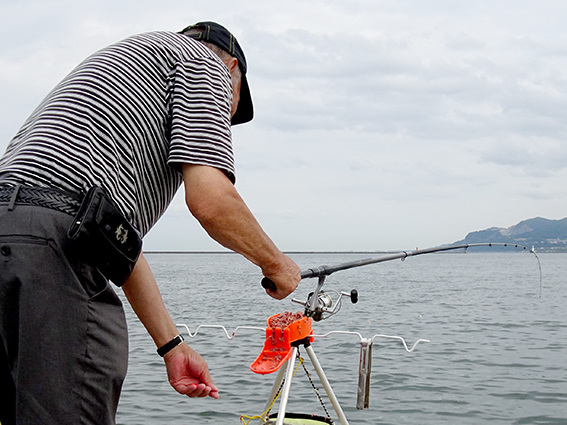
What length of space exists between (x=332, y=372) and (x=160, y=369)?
2.91 m

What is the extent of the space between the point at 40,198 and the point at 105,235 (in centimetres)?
17

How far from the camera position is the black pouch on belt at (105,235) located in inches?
56.7

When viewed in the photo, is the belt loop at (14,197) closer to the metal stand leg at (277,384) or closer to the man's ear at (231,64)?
the man's ear at (231,64)

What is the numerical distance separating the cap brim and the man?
0.17m

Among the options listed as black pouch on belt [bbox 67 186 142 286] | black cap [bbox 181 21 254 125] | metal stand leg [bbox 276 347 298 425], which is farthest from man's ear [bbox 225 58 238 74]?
metal stand leg [bbox 276 347 298 425]

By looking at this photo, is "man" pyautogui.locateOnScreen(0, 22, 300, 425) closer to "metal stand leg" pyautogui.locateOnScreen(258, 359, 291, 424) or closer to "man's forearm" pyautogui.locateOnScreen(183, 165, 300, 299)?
"man's forearm" pyautogui.locateOnScreen(183, 165, 300, 299)

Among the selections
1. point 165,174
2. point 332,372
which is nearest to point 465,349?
point 332,372

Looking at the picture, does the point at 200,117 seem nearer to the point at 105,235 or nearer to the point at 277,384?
the point at 105,235

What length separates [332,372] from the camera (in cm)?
1022

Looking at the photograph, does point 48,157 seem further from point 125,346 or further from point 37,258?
point 125,346

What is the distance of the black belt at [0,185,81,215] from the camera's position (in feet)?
4.72

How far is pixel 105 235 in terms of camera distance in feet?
4.84

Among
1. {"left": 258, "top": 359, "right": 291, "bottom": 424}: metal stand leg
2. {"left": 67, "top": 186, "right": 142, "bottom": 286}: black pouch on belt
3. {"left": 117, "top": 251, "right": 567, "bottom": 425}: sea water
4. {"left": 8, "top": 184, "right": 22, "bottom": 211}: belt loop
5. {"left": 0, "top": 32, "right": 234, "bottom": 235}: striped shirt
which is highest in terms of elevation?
{"left": 0, "top": 32, "right": 234, "bottom": 235}: striped shirt

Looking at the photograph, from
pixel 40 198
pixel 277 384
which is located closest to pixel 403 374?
pixel 277 384
